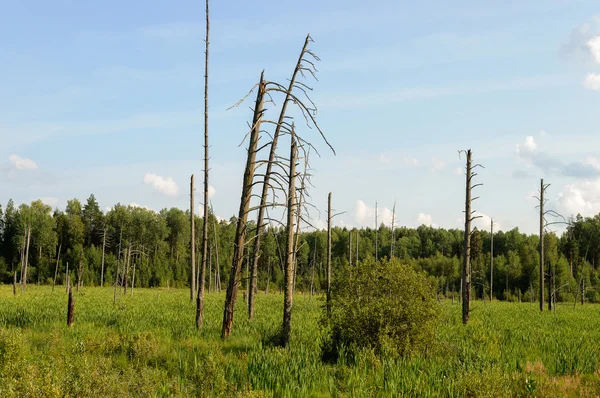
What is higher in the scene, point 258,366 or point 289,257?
point 289,257

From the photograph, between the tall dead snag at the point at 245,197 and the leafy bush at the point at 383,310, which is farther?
the tall dead snag at the point at 245,197

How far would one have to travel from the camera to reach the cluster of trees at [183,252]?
228ft

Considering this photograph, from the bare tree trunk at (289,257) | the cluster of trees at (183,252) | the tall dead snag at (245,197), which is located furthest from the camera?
the cluster of trees at (183,252)

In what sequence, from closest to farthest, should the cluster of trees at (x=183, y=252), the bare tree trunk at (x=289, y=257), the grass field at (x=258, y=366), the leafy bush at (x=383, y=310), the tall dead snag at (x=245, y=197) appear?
the grass field at (x=258, y=366) < the leafy bush at (x=383, y=310) < the bare tree trunk at (x=289, y=257) < the tall dead snag at (x=245, y=197) < the cluster of trees at (x=183, y=252)

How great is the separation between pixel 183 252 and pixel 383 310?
3241 inches

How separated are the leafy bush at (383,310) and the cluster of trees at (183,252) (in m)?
51.3

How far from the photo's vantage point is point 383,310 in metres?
11.4

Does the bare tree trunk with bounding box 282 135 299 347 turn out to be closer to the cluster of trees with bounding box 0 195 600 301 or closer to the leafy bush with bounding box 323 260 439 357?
the leafy bush with bounding box 323 260 439 357

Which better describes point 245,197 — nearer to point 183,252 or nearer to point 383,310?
point 383,310

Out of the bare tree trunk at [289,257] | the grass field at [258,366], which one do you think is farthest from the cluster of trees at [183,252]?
the bare tree trunk at [289,257]

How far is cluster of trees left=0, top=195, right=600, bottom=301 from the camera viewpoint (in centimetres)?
6956

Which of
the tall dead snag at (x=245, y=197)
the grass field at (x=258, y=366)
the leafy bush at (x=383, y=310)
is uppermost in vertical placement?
the tall dead snag at (x=245, y=197)

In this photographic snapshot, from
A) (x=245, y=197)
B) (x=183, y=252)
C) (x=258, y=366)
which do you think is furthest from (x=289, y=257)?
(x=183, y=252)

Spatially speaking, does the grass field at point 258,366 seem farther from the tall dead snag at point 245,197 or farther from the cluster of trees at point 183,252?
the cluster of trees at point 183,252
